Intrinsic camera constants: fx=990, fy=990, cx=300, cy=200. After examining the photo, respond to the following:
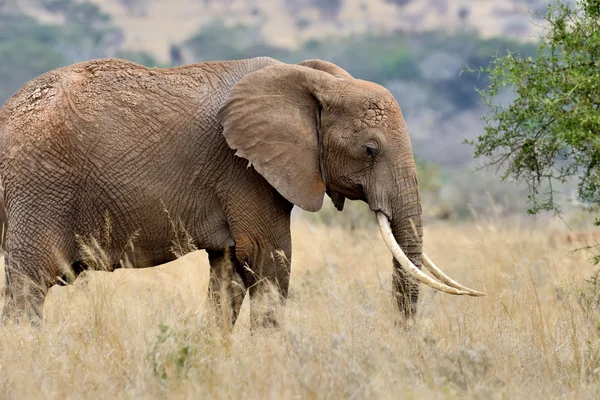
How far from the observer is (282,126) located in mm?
7098

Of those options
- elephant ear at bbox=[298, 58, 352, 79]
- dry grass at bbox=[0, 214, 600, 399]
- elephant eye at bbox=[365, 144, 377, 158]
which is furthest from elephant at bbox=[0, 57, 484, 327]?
dry grass at bbox=[0, 214, 600, 399]

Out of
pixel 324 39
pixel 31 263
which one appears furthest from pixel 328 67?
pixel 324 39

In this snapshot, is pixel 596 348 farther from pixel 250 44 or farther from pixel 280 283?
pixel 250 44

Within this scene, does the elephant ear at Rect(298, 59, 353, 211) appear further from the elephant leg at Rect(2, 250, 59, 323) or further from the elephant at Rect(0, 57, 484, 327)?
the elephant leg at Rect(2, 250, 59, 323)

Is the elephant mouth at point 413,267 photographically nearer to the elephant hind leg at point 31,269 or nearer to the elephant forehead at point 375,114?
the elephant forehead at point 375,114

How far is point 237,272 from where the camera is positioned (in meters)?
7.47

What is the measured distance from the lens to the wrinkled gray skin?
6930 millimetres

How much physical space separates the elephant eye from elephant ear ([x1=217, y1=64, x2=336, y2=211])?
394 mm

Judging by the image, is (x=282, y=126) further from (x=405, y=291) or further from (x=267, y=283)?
(x=405, y=291)

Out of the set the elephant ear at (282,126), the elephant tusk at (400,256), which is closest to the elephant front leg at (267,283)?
the elephant ear at (282,126)

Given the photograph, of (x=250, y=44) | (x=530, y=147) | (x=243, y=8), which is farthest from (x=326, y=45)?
(x=530, y=147)

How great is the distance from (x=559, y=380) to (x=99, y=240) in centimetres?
337

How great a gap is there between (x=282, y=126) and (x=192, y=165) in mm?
706

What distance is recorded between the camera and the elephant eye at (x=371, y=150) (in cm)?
693
